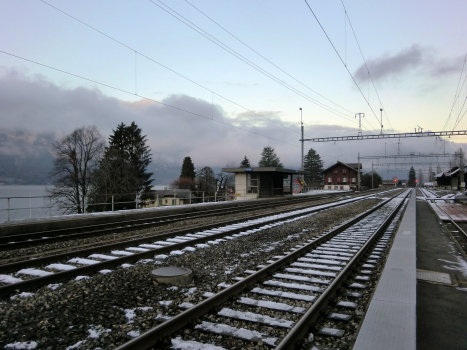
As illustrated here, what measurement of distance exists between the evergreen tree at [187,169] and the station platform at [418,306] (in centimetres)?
Answer: 8283

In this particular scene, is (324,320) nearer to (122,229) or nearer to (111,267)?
(111,267)

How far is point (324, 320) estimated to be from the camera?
463cm

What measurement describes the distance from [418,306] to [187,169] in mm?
86960

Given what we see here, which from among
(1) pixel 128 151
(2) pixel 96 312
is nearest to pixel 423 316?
(2) pixel 96 312

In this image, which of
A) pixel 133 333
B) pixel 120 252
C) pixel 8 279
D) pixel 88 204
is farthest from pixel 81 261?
pixel 88 204

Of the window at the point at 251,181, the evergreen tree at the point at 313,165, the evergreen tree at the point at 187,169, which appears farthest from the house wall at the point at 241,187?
the evergreen tree at the point at 313,165

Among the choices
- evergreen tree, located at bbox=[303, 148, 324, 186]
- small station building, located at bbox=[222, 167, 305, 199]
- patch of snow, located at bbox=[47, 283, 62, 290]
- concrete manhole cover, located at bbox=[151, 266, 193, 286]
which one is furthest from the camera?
evergreen tree, located at bbox=[303, 148, 324, 186]

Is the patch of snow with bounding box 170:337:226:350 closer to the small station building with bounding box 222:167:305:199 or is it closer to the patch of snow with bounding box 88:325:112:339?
the patch of snow with bounding box 88:325:112:339

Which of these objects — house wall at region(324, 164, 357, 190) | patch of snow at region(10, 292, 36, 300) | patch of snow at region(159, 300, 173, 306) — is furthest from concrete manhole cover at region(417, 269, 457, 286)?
house wall at region(324, 164, 357, 190)

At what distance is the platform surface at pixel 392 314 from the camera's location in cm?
368

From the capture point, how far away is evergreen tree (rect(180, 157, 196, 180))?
297 ft

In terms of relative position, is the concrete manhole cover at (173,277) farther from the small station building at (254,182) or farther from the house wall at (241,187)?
the house wall at (241,187)

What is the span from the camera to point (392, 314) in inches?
175

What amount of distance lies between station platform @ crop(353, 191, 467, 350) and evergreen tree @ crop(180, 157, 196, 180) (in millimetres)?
82834
